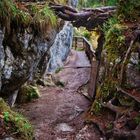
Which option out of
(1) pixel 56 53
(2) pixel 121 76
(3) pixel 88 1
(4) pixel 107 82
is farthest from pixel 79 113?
(3) pixel 88 1

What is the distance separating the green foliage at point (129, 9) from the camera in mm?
11422

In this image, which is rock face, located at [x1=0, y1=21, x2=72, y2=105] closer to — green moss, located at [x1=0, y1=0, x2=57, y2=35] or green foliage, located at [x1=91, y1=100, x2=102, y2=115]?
green moss, located at [x1=0, y1=0, x2=57, y2=35]

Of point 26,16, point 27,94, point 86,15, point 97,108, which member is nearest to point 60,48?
point 27,94

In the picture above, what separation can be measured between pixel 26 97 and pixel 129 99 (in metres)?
5.96

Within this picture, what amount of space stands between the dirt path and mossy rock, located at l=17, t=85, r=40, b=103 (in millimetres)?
288

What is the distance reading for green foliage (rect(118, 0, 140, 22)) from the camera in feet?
37.5

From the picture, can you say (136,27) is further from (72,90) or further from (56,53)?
(56,53)

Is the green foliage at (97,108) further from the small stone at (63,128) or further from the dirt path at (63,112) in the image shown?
the small stone at (63,128)

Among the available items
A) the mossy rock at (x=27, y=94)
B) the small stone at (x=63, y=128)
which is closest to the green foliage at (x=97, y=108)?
the small stone at (x=63, y=128)

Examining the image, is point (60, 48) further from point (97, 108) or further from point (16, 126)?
point (16, 126)

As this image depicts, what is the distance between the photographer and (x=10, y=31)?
359 inches

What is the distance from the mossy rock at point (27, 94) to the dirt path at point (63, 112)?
29cm

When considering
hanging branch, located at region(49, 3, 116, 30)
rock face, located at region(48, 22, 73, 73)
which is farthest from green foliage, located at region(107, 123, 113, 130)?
rock face, located at region(48, 22, 73, 73)

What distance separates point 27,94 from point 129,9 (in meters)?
5.54
